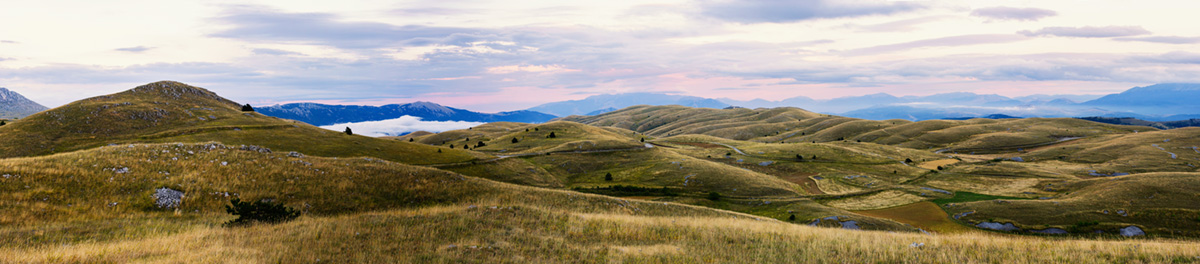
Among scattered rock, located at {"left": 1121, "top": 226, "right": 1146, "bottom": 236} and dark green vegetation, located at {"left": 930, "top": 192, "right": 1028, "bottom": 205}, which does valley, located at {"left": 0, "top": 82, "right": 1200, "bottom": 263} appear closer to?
scattered rock, located at {"left": 1121, "top": 226, "right": 1146, "bottom": 236}

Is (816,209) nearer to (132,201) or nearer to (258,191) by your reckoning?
(258,191)

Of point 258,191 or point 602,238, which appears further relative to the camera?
point 258,191

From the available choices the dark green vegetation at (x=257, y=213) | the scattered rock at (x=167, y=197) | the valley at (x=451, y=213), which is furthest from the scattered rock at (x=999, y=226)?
the scattered rock at (x=167, y=197)

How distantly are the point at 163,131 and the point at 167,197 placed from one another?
96777mm

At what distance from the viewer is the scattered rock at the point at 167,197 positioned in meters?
23.5

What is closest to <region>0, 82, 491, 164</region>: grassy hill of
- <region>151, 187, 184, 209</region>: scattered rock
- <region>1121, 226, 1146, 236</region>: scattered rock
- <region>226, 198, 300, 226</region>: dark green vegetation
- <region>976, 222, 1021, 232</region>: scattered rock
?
<region>151, 187, 184, 209</region>: scattered rock

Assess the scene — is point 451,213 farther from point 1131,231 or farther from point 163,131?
point 163,131

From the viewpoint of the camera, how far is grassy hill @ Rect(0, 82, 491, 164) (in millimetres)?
80481

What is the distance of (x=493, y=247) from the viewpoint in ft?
55.5

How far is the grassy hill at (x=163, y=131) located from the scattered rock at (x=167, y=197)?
226 feet

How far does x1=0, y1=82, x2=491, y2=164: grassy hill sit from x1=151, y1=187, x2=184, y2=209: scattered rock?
68942 millimetres

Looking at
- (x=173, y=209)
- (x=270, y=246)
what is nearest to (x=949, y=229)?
(x=270, y=246)

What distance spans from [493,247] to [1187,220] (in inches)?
3576

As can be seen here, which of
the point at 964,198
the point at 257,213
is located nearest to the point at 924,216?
the point at 964,198
